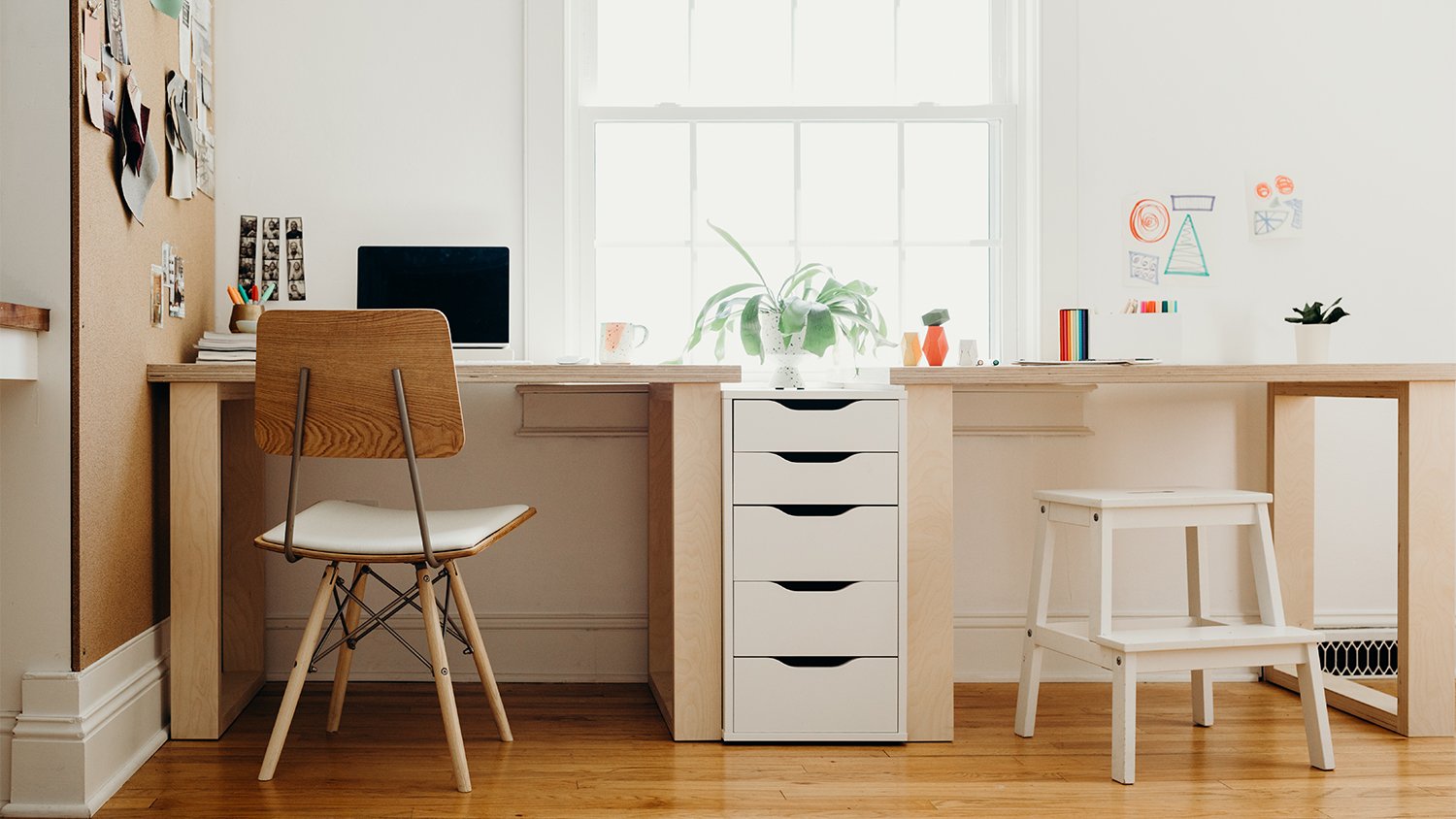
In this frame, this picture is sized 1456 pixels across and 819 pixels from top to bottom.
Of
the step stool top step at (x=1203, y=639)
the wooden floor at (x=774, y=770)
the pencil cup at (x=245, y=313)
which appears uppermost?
the pencil cup at (x=245, y=313)

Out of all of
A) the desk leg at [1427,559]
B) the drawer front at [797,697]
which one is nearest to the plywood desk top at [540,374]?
the drawer front at [797,697]

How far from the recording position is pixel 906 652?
7.17 feet

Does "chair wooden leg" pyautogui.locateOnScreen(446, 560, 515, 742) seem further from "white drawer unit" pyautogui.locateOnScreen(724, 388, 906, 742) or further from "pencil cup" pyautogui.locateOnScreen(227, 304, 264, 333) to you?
"pencil cup" pyautogui.locateOnScreen(227, 304, 264, 333)

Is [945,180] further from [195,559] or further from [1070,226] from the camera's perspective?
[195,559]

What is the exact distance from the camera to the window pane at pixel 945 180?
2.87 metres

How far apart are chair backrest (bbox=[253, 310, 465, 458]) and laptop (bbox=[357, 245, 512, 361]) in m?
0.72

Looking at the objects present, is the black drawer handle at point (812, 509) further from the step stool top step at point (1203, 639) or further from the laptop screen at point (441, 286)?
the laptop screen at point (441, 286)

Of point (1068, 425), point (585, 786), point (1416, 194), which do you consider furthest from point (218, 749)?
point (1416, 194)

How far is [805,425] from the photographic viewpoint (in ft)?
7.11

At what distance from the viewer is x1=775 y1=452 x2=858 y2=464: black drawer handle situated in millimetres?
2201

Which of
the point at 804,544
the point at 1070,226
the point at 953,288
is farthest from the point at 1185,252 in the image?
the point at 804,544

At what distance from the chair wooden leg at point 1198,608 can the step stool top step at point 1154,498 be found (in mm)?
221

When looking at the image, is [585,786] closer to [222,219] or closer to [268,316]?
[268,316]

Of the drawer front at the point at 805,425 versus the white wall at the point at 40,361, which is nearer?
the white wall at the point at 40,361
